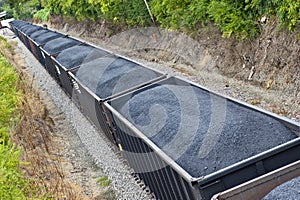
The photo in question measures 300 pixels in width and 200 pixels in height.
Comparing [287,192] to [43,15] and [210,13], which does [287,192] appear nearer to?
[210,13]

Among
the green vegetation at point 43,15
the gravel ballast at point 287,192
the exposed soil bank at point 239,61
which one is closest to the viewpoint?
the gravel ballast at point 287,192

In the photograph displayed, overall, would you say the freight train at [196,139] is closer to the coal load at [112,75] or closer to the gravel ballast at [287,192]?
the coal load at [112,75]

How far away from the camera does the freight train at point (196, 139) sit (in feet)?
19.1

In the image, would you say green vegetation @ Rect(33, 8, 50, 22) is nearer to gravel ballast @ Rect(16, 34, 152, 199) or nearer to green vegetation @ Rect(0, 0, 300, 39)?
green vegetation @ Rect(0, 0, 300, 39)

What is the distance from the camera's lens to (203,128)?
279 inches

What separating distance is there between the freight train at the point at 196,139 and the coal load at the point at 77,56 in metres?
4.99

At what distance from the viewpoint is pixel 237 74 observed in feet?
53.3

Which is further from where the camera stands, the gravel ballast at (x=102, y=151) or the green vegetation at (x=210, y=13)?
the green vegetation at (x=210, y=13)

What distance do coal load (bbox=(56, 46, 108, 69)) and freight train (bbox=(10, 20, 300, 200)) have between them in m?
4.99

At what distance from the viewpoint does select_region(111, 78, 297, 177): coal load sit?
6.42 meters

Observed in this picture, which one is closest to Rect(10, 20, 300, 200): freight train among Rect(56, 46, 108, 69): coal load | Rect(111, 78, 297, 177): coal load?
Rect(111, 78, 297, 177): coal load

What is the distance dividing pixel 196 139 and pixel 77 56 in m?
10.8

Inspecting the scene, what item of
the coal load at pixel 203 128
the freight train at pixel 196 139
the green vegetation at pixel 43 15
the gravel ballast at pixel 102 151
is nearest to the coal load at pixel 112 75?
the freight train at pixel 196 139

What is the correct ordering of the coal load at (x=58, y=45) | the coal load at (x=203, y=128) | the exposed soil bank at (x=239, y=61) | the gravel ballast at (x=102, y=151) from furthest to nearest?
the coal load at (x=58, y=45), the exposed soil bank at (x=239, y=61), the gravel ballast at (x=102, y=151), the coal load at (x=203, y=128)
